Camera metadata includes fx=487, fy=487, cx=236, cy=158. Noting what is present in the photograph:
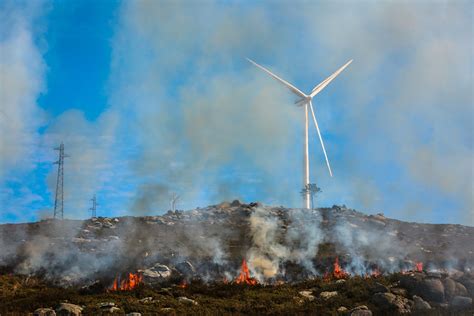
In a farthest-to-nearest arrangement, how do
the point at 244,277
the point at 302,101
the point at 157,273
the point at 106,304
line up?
1. the point at 302,101
2. the point at 244,277
3. the point at 157,273
4. the point at 106,304

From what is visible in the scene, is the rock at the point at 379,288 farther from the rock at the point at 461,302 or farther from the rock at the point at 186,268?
the rock at the point at 186,268

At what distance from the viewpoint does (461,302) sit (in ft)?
101

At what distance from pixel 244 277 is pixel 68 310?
18340 millimetres

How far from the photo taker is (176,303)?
→ 105 feet

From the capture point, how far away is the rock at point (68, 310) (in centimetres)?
2852

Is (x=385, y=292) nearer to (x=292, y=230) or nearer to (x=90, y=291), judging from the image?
(x=90, y=291)

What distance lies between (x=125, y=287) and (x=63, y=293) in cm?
613

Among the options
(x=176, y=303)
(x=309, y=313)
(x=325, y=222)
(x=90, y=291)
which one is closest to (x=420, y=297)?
(x=309, y=313)

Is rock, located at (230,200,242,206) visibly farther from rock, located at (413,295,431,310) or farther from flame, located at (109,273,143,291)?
rock, located at (413,295,431,310)

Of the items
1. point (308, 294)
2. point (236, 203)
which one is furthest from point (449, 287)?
point (236, 203)

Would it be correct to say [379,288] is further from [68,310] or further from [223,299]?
[68,310]

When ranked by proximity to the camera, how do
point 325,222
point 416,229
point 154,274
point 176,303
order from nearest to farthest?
point 176,303 → point 154,274 → point 325,222 → point 416,229

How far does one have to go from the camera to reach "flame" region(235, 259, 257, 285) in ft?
132

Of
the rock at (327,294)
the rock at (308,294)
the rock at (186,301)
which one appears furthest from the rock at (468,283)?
the rock at (186,301)
